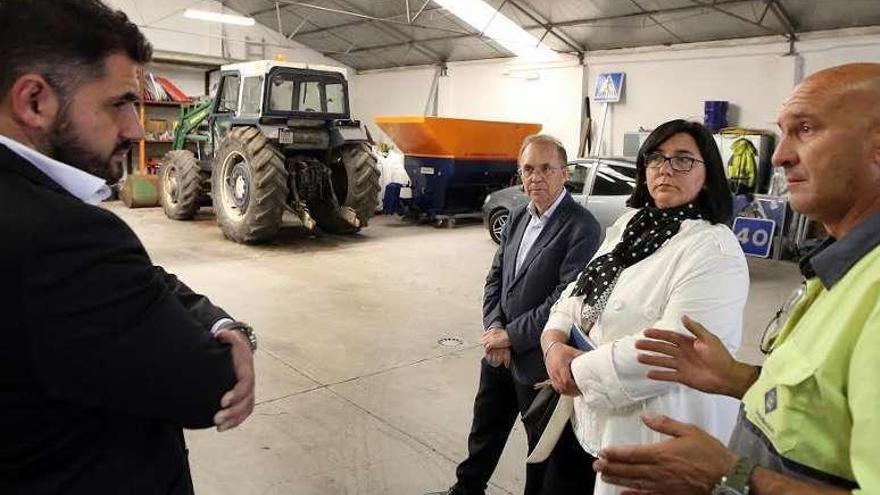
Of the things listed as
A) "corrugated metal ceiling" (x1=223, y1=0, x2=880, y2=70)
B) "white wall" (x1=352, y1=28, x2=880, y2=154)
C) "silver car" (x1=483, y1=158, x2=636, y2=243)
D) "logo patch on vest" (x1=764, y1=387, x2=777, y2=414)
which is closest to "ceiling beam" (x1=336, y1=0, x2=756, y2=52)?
"corrugated metal ceiling" (x1=223, y1=0, x2=880, y2=70)

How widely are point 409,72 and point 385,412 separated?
1268 cm

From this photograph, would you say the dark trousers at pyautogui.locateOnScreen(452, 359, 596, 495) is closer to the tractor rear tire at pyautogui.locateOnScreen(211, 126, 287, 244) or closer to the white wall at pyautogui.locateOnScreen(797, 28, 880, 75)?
the tractor rear tire at pyautogui.locateOnScreen(211, 126, 287, 244)

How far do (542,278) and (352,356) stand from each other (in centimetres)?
226

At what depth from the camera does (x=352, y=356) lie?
13.8ft

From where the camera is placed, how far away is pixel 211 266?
21.8 feet

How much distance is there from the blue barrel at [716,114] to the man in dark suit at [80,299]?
31.3 feet

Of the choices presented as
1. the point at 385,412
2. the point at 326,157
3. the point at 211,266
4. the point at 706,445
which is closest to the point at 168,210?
the point at 326,157

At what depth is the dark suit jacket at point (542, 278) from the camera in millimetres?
2207

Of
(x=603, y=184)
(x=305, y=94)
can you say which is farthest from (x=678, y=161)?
(x=305, y=94)

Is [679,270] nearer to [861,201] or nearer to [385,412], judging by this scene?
[861,201]

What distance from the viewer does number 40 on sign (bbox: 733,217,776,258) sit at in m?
7.23

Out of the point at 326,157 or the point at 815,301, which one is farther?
the point at 326,157

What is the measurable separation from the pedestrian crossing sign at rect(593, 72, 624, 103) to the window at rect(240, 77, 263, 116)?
593cm

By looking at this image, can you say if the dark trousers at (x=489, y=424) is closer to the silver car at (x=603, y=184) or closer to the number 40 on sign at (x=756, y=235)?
the silver car at (x=603, y=184)
